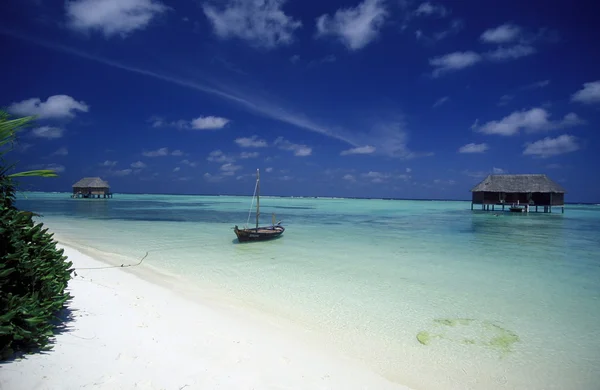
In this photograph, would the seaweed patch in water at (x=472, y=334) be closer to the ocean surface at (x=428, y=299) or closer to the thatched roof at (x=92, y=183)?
the ocean surface at (x=428, y=299)

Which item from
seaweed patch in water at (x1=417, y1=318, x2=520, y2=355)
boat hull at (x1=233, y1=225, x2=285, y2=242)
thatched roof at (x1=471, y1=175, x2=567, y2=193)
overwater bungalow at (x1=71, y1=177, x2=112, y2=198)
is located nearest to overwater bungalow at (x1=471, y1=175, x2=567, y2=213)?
thatched roof at (x1=471, y1=175, x2=567, y2=193)

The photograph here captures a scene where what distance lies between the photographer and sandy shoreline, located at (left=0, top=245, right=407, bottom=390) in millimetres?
2719

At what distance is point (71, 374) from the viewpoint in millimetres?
2666

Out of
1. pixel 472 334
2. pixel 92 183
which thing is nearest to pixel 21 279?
pixel 472 334

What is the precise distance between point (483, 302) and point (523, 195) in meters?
41.1

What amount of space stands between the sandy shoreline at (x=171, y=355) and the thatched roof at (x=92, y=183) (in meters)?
65.0

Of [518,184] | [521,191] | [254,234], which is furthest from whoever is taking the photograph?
[518,184]

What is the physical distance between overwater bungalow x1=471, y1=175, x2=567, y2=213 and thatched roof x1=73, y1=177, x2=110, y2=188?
64.1 meters

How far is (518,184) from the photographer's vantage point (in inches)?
1545

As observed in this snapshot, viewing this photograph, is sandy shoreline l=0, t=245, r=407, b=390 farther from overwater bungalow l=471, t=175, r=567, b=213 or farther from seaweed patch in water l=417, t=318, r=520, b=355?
overwater bungalow l=471, t=175, r=567, b=213

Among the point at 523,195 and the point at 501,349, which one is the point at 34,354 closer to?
the point at 501,349

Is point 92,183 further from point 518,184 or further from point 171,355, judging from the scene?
point 518,184

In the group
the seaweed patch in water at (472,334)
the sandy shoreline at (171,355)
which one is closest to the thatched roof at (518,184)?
the seaweed patch in water at (472,334)

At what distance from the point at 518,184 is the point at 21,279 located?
1848 inches
